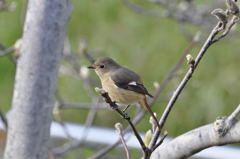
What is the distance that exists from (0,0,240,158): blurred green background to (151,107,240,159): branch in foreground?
9.31ft

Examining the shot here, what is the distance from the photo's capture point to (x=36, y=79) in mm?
1879

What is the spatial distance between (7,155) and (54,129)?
1902mm

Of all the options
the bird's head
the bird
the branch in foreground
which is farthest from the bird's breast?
the branch in foreground

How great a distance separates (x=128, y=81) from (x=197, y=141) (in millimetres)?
649

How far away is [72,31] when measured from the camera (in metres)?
5.11

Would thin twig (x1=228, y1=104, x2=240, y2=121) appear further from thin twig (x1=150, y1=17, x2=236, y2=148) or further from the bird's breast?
the bird's breast

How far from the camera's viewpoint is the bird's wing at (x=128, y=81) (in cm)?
196

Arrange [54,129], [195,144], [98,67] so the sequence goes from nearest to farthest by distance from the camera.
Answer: [195,144] < [98,67] < [54,129]

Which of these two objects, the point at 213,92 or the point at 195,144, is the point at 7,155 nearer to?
the point at 195,144

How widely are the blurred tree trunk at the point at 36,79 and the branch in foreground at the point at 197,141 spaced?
19.3 inches

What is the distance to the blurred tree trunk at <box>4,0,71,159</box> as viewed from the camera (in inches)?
73.5

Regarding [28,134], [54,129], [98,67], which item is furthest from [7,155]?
[54,129]

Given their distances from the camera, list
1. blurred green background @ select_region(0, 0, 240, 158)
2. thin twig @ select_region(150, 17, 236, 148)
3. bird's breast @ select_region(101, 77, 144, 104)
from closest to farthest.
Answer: thin twig @ select_region(150, 17, 236, 148) < bird's breast @ select_region(101, 77, 144, 104) < blurred green background @ select_region(0, 0, 240, 158)

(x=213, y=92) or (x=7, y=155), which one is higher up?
(x=7, y=155)
